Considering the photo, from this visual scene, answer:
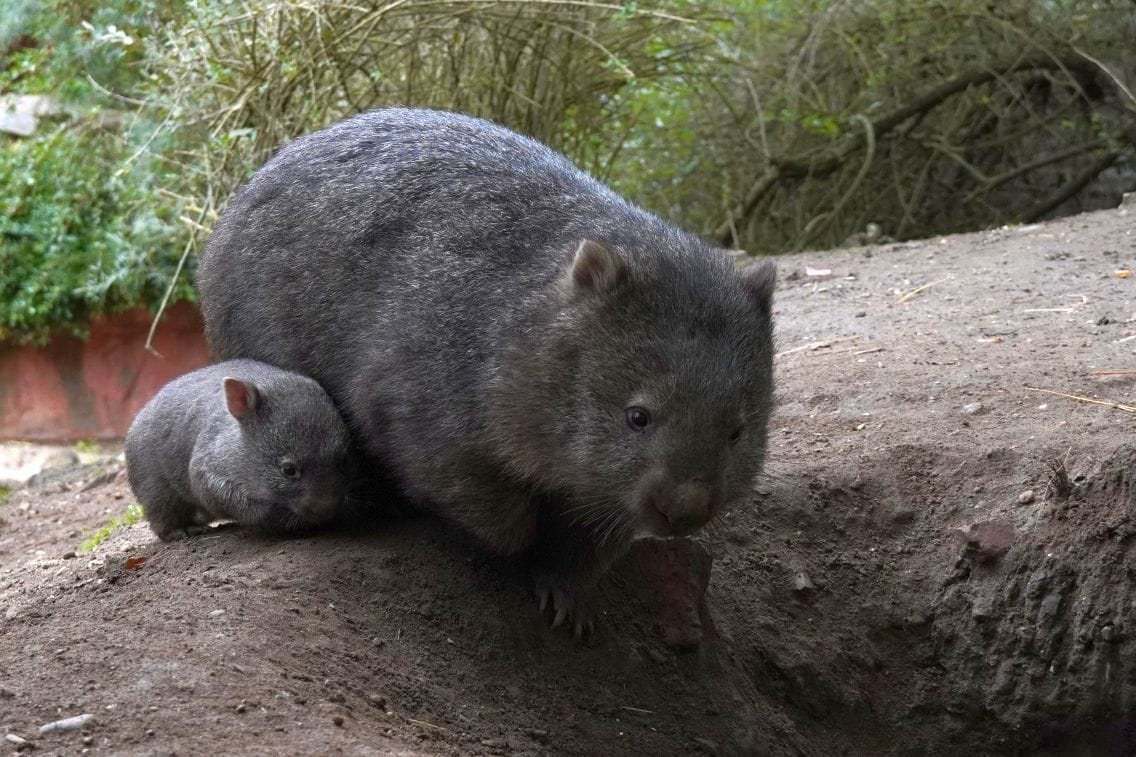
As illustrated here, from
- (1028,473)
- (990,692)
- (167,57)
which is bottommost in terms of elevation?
(990,692)

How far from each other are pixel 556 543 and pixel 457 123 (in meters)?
1.63

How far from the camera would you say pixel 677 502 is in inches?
136

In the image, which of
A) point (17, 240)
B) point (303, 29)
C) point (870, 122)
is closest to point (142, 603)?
point (303, 29)

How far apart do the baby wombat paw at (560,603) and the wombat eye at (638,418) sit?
2.59 feet

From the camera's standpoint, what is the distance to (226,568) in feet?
13.0

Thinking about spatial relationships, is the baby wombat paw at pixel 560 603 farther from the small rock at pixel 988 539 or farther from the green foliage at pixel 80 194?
the green foliage at pixel 80 194

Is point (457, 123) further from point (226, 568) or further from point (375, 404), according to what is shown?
point (226, 568)

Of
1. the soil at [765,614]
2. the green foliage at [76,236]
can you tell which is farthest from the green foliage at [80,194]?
the soil at [765,614]

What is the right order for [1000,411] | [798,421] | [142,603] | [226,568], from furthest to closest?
[798,421] → [1000,411] → [226,568] → [142,603]

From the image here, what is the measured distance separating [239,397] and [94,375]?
5.57m

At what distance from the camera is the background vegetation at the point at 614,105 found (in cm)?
785

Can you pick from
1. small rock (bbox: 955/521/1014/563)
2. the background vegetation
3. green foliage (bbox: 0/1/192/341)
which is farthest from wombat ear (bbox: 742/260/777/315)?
green foliage (bbox: 0/1/192/341)

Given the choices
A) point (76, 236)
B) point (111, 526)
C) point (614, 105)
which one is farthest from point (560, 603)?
point (76, 236)

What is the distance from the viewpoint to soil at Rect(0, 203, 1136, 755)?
3.27m
